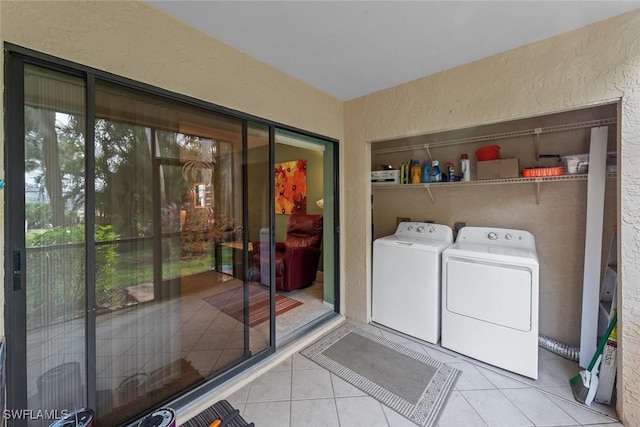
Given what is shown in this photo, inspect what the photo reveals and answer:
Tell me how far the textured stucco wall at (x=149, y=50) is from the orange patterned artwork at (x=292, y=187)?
2.28 metres

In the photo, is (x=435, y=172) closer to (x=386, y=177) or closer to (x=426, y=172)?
(x=426, y=172)

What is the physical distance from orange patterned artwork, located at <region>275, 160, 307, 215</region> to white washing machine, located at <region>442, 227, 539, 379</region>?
2.83 meters

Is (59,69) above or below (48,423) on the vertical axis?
above

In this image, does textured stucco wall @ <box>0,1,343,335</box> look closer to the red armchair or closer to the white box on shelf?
the white box on shelf

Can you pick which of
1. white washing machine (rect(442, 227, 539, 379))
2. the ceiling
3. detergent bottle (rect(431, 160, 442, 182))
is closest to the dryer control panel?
white washing machine (rect(442, 227, 539, 379))

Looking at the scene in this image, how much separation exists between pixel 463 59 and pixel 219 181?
7.27 ft

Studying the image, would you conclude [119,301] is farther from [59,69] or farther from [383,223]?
[383,223]

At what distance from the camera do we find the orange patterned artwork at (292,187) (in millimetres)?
4590

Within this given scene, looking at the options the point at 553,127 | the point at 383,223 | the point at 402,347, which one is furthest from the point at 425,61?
the point at 402,347

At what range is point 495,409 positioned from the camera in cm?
165

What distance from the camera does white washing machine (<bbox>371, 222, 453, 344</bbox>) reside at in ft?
7.69

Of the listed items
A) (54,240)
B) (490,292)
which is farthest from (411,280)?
(54,240)

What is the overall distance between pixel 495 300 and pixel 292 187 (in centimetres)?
355

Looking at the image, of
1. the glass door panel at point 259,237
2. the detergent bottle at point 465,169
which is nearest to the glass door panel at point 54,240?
the glass door panel at point 259,237
